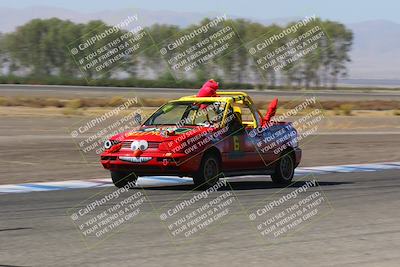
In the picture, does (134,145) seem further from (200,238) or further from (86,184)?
(200,238)

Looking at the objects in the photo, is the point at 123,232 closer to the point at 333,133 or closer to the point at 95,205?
the point at 95,205

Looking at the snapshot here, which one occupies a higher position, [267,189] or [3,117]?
[3,117]

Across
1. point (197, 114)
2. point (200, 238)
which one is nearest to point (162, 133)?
point (197, 114)

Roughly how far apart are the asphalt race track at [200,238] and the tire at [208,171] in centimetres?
32

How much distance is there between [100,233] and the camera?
9.52 metres

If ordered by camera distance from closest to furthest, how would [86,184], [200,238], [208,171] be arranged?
[200,238], [208,171], [86,184]

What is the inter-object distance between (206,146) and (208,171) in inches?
17.3

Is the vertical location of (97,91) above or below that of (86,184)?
above

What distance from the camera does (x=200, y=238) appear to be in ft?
31.0

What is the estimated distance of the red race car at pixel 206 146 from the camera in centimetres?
1368

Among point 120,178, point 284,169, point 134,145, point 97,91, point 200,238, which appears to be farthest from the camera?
point 97,91

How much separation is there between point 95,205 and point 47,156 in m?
9.94

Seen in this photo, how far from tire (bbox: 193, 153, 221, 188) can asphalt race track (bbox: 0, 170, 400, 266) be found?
0.32m

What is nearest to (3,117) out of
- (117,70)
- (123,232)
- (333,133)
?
(333,133)
